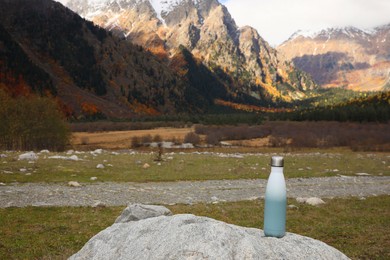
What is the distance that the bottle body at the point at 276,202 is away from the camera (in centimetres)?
545

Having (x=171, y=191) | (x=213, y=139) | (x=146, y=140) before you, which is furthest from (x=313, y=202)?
(x=146, y=140)

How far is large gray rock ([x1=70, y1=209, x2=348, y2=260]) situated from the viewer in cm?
499

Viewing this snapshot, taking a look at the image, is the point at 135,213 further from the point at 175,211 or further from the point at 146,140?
the point at 146,140

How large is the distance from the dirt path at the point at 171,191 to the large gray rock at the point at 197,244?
16524 millimetres

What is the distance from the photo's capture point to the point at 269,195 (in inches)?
217

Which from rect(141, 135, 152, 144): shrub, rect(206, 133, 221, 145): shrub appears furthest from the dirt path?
rect(141, 135, 152, 144): shrub

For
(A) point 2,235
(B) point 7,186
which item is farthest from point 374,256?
(B) point 7,186

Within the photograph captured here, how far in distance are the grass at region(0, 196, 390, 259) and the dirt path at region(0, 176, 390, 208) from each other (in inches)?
115

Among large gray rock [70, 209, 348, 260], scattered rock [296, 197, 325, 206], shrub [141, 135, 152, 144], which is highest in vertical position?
large gray rock [70, 209, 348, 260]

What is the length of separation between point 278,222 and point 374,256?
9189mm

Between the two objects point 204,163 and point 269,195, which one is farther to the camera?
point 204,163

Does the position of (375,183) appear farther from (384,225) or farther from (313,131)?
(313,131)

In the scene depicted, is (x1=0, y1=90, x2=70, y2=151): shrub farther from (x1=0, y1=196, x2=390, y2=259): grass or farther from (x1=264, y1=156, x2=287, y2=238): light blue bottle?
(x1=264, y1=156, x2=287, y2=238): light blue bottle

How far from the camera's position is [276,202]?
17.9ft
